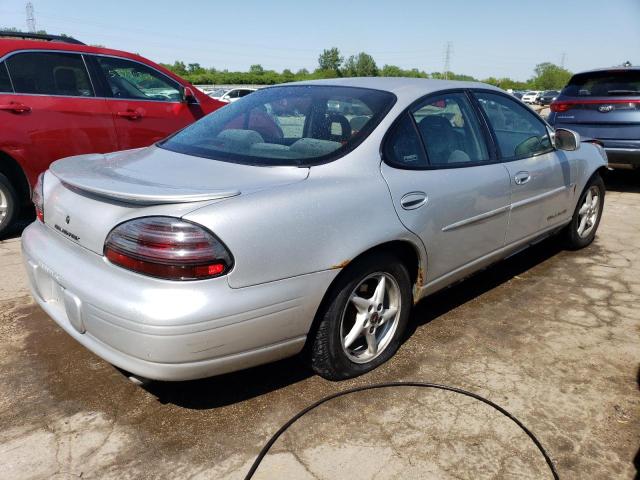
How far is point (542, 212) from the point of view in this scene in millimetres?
3711

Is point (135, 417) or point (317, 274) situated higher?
point (317, 274)

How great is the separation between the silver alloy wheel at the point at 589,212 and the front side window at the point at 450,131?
5.72 feet

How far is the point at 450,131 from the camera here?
3070mm

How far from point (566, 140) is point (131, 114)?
3790 mm

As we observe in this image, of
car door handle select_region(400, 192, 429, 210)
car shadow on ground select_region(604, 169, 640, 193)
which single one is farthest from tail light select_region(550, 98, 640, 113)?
car door handle select_region(400, 192, 429, 210)

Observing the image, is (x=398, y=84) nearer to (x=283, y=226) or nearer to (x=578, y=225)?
(x=283, y=226)

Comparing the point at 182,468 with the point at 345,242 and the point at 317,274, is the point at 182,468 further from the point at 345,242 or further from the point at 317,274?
the point at 345,242

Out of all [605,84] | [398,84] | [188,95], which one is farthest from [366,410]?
[605,84]

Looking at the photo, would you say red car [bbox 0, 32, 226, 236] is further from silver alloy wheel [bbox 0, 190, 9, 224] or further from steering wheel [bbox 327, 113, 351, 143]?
steering wheel [bbox 327, 113, 351, 143]

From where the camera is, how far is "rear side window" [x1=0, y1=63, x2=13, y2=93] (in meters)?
4.44

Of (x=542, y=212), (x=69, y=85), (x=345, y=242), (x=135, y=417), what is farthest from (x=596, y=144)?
(x=69, y=85)

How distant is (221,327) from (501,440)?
121 cm

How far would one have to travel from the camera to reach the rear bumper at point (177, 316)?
1.92 meters

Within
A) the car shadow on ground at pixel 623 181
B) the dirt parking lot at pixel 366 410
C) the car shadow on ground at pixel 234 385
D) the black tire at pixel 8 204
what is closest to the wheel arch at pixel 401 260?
the car shadow on ground at pixel 234 385
